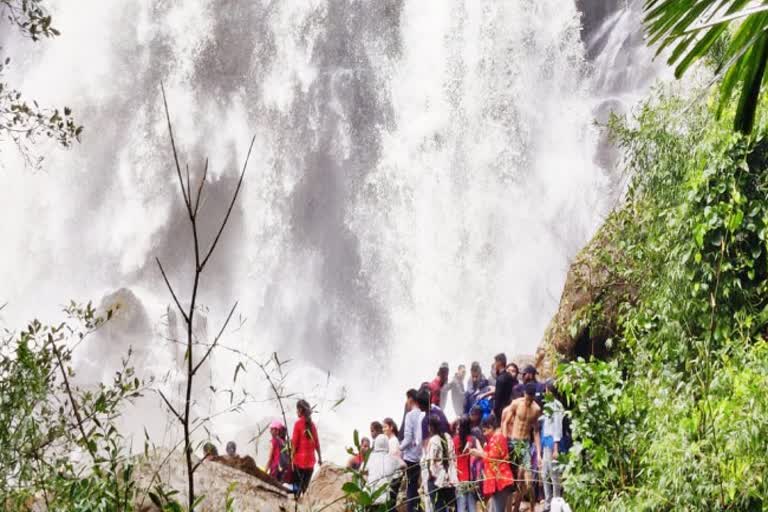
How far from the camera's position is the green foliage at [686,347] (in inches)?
173

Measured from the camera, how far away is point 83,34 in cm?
2952

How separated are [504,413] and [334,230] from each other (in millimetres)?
17612

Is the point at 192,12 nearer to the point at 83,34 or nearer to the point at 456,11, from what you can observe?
the point at 83,34

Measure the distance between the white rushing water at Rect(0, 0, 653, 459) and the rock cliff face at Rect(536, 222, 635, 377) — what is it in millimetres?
8043

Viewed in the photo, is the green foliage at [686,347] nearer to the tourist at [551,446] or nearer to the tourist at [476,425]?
the tourist at [551,446]

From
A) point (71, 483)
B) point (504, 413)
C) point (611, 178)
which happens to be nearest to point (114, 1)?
point (611, 178)

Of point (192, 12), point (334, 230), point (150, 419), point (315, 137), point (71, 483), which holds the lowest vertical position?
point (71, 483)

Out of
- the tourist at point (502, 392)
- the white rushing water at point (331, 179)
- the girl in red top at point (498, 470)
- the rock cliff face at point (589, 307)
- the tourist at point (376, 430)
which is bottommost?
the girl in red top at point (498, 470)

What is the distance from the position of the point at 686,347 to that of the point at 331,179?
19072 mm

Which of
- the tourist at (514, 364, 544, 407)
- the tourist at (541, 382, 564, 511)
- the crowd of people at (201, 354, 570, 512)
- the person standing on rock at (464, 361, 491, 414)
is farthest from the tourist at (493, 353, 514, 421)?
the tourist at (541, 382, 564, 511)

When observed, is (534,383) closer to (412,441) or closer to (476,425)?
(476,425)

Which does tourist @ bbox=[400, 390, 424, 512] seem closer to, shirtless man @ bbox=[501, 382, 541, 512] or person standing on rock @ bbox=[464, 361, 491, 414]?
shirtless man @ bbox=[501, 382, 541, 512]

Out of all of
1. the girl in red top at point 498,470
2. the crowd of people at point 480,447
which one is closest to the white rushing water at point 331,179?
the crowd of people at point 480,447

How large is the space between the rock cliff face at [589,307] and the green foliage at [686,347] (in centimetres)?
111
